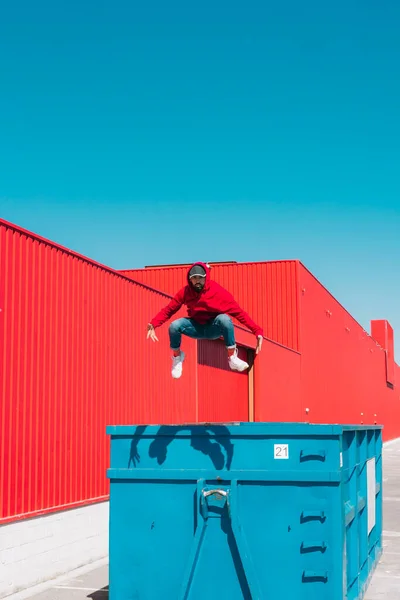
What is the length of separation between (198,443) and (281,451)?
655 mm

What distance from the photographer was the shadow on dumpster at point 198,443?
18.3 feet

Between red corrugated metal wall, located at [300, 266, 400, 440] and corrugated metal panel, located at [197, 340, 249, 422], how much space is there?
6588 millimetres

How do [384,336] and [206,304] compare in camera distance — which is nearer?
[206,304]

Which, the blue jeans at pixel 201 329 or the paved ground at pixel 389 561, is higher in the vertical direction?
the blue jeans at pixel 201 329

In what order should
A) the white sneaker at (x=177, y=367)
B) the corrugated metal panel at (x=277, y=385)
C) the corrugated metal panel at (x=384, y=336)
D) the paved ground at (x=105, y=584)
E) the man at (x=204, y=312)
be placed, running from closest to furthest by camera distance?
the man at (x=204, y=312), the white sneaker at (x=177, y=367), the paved ground at (x=105, y=584), the corrugated metal panel at (x=277, y=385), the corrugated metal panel at (x=384, y=336)

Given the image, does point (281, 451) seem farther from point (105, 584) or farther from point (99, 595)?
point (105, 584)

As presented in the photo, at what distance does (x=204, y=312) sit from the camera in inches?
263

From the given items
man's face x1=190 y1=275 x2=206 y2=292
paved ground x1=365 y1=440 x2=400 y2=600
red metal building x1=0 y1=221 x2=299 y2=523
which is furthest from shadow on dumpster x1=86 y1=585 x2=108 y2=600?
man's face x1=190 y1=275 x2=206 y2=292

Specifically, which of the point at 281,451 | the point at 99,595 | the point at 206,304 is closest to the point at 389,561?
the point at 99,595

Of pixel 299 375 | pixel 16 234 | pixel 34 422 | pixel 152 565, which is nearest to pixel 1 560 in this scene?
pixel 34 422

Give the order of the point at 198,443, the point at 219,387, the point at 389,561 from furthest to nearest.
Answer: the point at 219,387, the point at 389,561, the point at 198,443

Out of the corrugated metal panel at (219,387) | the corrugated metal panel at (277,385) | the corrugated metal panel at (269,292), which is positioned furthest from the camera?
the corrugated metal panel at (269,292)

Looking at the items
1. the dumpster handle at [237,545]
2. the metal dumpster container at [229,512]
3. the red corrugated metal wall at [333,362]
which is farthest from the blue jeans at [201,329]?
the red corrugated metal wall at [333,362]

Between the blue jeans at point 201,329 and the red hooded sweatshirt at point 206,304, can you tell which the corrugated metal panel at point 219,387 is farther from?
the red hooded sweatshirt at point 206,304
